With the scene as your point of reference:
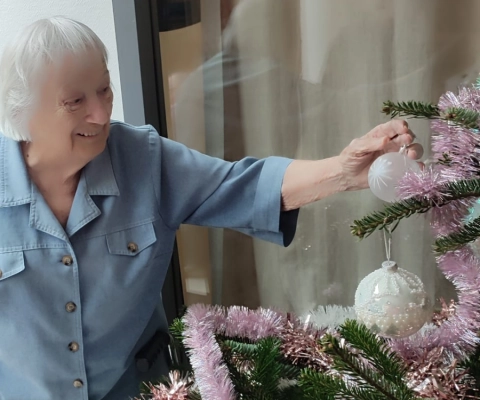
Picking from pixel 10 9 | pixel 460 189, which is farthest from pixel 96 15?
pixel 460 189

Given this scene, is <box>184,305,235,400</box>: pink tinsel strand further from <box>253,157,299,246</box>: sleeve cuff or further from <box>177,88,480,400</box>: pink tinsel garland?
<box>253,157,299,246</box>: sleeve cuff

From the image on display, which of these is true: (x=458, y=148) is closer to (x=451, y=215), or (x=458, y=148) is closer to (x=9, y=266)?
(x=451, y=215)

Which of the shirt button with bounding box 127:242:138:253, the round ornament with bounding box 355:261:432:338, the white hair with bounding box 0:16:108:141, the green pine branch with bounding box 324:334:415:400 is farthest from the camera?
the shirt button with bounding box 127:242:138:253

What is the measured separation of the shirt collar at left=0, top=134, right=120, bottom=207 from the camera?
774 millimetres

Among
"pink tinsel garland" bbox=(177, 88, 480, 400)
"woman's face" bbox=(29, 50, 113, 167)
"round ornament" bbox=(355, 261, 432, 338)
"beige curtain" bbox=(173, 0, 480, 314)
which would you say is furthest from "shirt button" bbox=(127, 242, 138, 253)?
"beige curtain" bbox=(173, 0, 480, 314)

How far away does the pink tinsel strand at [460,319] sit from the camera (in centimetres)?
54

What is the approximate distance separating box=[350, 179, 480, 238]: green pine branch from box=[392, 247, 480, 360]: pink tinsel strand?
0.07 metres

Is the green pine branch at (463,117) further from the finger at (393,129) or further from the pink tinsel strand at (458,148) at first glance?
the finger at (393,129)

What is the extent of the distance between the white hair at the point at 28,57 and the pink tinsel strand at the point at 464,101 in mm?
429

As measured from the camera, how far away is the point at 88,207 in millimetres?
797

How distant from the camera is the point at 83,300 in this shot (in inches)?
31.3

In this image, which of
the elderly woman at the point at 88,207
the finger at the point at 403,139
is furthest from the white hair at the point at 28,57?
the finger at the point at 403,139

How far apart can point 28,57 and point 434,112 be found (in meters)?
0.47

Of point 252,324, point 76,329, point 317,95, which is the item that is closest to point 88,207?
point 76,329
